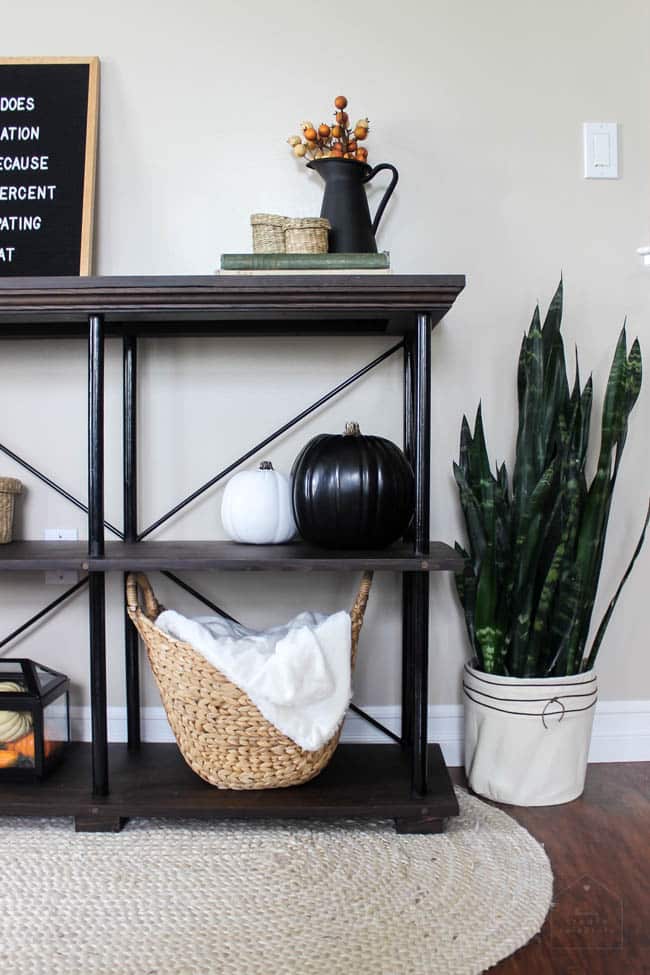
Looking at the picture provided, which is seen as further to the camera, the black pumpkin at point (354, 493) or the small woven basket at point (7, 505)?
the small woven basket at point (7, 505)

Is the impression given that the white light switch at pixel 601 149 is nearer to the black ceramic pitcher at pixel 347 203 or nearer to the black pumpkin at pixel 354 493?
the black ceramic pitcher at pixel 347 203

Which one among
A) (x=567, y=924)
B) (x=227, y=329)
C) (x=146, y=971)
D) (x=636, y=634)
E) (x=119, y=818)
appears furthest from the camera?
(x=636, y=634)

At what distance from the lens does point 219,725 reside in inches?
55.4

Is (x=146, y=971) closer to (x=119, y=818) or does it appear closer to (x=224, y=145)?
(x=119, y=818)

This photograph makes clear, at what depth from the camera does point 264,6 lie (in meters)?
1.72

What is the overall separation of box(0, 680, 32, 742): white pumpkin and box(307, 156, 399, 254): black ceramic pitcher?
1.11 m

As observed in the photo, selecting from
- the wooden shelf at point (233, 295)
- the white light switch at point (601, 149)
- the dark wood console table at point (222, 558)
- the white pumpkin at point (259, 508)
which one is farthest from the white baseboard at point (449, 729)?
the white light switch at point (601, 149)

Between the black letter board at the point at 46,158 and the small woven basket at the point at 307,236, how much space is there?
1.62ft

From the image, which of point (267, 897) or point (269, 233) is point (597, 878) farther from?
point (269, 233)

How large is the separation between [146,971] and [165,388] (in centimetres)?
114

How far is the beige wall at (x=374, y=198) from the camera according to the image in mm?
1722

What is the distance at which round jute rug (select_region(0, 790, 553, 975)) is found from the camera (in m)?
1.08

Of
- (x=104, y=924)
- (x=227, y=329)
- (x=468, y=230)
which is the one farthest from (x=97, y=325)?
(x=104, y=924)

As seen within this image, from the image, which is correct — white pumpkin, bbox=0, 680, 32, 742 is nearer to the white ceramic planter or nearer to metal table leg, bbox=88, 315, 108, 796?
metal table leg, bbox=88, 315, 108, 796
